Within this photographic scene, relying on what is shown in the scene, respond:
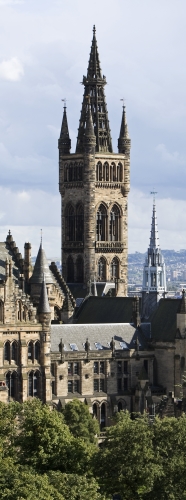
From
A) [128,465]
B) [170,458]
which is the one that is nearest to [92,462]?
[128,465]

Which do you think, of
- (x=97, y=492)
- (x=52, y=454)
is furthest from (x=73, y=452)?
(x=97, y=492)

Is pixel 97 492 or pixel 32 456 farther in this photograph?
pixel 32 456

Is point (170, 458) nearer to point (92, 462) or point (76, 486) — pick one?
point (92, 462)

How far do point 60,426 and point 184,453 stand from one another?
1396 centimetres

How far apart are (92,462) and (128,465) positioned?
181 inches

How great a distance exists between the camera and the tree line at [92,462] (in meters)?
152

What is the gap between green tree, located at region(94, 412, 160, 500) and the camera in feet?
522

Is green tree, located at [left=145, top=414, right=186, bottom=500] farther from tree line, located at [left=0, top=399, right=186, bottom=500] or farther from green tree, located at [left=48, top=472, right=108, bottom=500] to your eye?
green tree, located at [left=48, top=472, right=108, bottom=500]

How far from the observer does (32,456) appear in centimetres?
16750

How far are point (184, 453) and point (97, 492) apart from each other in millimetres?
13985

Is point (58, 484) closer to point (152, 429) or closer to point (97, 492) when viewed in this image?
point (97, 492)

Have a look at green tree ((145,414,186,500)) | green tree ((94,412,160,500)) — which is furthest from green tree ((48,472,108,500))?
green tree ((145,414,186,500))

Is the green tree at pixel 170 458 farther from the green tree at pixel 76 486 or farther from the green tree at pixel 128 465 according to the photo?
the green tree at pixel 76 486

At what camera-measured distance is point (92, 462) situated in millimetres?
163875
